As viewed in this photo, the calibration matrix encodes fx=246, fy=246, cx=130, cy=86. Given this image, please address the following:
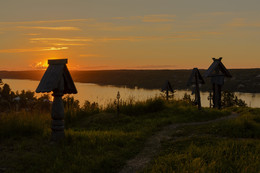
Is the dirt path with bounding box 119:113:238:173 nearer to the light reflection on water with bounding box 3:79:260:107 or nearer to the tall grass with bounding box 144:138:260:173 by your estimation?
the tall grass with bounding box 144:138:260:173

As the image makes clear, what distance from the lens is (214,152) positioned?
20.0 feet

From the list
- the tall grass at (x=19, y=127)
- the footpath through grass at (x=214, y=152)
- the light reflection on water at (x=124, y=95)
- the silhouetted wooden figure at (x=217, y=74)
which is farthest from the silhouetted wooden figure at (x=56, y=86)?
the silhouetted wooden figure at (x=217, y=74)

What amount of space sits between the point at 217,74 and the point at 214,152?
1178cm

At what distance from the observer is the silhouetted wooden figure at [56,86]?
7.83 meters

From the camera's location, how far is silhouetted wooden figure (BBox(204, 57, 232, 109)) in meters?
16.6

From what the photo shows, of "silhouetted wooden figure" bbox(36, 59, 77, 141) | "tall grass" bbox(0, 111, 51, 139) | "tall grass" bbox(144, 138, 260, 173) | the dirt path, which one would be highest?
"silhouetted wooden figure" bbox(36, 59, 77, 141)

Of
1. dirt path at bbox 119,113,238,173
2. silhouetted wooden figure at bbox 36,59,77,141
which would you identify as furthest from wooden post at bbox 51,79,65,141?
dirt path at bbox 119,113,238,173

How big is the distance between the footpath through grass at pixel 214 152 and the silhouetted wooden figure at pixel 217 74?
779 centimetres

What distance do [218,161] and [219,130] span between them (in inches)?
142

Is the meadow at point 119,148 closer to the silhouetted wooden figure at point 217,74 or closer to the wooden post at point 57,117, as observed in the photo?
the wooden post at point 57,117

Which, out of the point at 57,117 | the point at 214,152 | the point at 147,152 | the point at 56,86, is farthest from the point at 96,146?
the point at 214,152

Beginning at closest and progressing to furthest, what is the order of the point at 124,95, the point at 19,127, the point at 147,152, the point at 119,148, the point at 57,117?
the point at 147,152 → the point at 119,148 → the point at 57,117 → the point at 19,127 → the point at 124,95

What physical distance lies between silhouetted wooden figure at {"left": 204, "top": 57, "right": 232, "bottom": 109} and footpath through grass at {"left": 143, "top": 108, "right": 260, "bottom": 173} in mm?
7791

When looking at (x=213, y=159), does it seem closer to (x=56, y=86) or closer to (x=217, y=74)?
(x=56, y=86)
